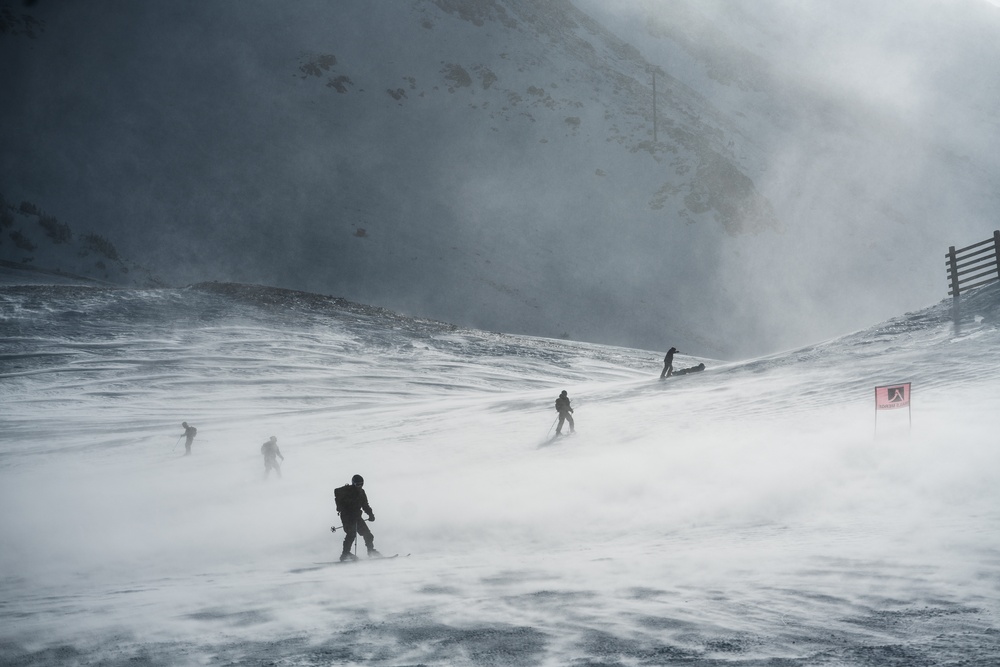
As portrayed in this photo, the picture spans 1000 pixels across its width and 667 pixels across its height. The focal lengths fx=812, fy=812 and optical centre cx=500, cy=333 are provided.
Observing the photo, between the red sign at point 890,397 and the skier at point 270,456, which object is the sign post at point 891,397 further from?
the skier at point 270,456

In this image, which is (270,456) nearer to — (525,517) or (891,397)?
(525,517)

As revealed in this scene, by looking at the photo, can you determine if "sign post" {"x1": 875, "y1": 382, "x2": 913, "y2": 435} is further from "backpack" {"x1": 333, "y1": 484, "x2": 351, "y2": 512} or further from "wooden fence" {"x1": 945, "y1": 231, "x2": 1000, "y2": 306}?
"wooden fence" {"x1": 945, "y1": 231, "x2": 1000, "y2": 306}

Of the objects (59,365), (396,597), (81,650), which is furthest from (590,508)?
(59,365)

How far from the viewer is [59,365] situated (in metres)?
32.9

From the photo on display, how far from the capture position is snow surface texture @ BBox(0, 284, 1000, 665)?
20.2 feet

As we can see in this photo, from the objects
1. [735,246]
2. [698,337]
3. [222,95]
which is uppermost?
[222,95]

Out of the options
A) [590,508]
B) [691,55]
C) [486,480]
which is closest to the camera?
[590,508]

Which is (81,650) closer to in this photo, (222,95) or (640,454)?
(640,454)

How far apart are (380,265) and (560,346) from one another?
84.7ft

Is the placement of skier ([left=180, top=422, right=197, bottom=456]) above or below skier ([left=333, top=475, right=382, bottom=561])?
above

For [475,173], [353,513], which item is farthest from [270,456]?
[475,173]

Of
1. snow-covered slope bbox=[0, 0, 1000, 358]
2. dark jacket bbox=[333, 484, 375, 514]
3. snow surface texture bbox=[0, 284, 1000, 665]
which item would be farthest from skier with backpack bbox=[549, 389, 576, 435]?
snow-covered slope bbox=[0, 0, 1000, 358]

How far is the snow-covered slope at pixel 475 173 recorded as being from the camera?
67.9 m

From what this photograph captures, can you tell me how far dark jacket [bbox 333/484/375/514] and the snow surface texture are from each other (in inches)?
35.5
